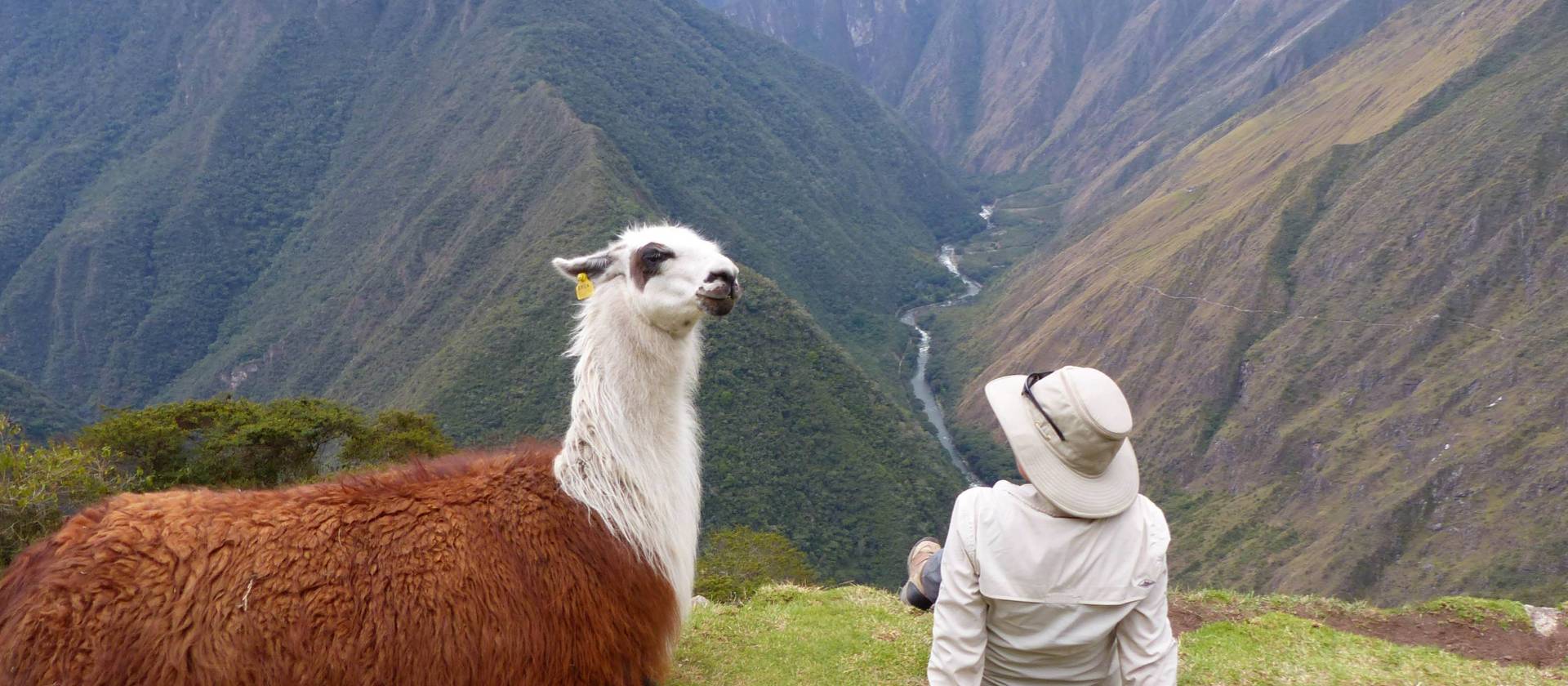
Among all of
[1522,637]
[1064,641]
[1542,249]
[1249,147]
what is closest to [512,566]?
[1064,641]

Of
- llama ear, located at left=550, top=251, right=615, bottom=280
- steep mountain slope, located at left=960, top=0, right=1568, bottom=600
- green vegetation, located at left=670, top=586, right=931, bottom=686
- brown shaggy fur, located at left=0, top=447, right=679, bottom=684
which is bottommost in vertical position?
steep mountain slope, located at left=960, top=0, right=1568, bottom=600

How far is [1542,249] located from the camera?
2317 inches

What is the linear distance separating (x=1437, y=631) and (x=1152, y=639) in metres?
9.38

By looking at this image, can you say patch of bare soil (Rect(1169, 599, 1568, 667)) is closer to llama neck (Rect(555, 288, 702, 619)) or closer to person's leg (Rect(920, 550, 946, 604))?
llama neck (Rect(555, 288, 702, 619))

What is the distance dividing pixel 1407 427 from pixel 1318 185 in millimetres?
32012

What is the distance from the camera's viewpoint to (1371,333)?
2514 inches

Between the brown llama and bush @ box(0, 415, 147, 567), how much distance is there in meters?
9.71

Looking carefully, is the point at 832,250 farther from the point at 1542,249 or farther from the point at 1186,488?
the point at 1542,249

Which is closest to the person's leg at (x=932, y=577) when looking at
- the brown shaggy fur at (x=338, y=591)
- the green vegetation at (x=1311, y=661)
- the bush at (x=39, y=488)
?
the brown shaggy fur at (x=338, y=591)

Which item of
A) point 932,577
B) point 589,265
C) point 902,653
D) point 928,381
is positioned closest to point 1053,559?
point 932,577

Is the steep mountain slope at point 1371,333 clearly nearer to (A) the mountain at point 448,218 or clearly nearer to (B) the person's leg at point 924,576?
(A) the mountain at point 448,218

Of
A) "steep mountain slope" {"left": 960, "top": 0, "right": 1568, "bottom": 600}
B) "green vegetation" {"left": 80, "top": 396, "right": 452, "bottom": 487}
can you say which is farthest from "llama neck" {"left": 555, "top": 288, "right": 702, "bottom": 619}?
"steep mountain slope" {"left": 960, "top": 0, "right": 1568, "bottom": 600}

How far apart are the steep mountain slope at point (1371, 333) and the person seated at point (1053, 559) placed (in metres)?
49.4

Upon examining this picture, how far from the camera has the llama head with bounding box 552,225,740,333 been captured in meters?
5.64
